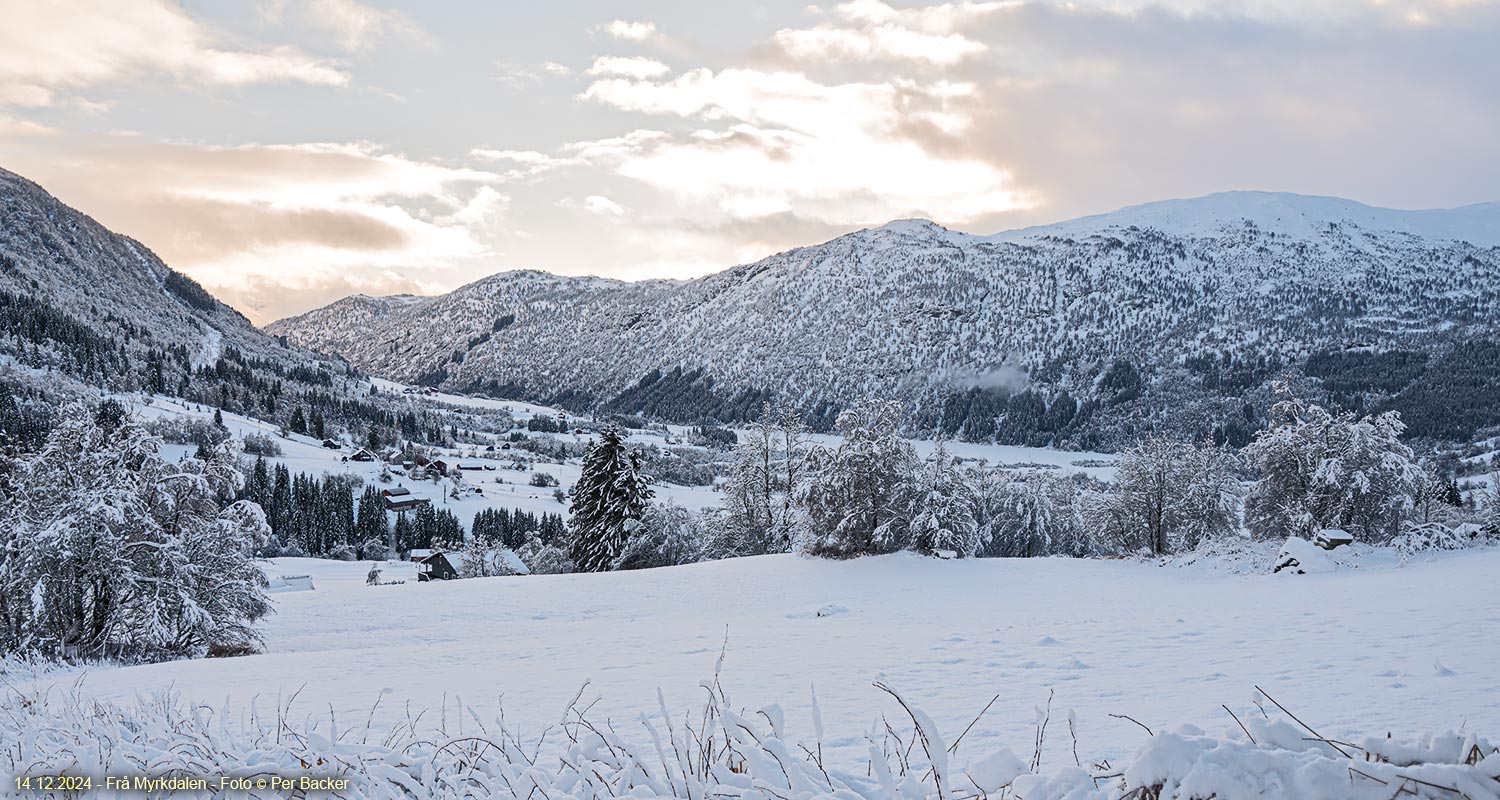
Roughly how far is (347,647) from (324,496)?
299 feet

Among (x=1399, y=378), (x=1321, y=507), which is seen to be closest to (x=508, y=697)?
(x=1321, y=507)

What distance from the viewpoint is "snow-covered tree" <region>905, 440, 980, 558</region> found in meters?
30.3

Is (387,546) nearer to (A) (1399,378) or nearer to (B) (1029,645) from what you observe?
(B) (1029,645)

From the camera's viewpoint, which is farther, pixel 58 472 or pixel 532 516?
pixel 532 516

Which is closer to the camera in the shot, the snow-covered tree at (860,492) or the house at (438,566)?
the snow-covered tree at (860,492)

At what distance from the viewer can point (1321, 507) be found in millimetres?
26828

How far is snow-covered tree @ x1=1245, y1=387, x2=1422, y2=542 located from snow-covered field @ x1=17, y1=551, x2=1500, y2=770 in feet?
21.9

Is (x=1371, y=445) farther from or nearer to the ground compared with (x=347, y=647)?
farther from the ground

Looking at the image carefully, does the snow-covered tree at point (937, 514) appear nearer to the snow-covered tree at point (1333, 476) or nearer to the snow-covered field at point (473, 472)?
the snow-covered tree at point (1333, 476)

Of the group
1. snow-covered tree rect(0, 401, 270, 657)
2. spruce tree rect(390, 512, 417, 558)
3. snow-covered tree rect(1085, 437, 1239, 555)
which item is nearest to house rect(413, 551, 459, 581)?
spruce tree rect(390, 512, 417, 558)

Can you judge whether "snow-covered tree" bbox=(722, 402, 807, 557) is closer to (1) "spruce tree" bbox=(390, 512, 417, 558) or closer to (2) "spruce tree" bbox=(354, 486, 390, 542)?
(1) "spruce tree" bbox=(390, 512, 417, 558)

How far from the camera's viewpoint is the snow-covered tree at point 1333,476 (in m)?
25.5

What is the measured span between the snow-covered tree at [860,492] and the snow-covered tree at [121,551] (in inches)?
793

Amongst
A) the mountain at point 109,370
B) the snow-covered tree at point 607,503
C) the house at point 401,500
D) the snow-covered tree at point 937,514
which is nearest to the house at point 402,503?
the house at point 401,500
